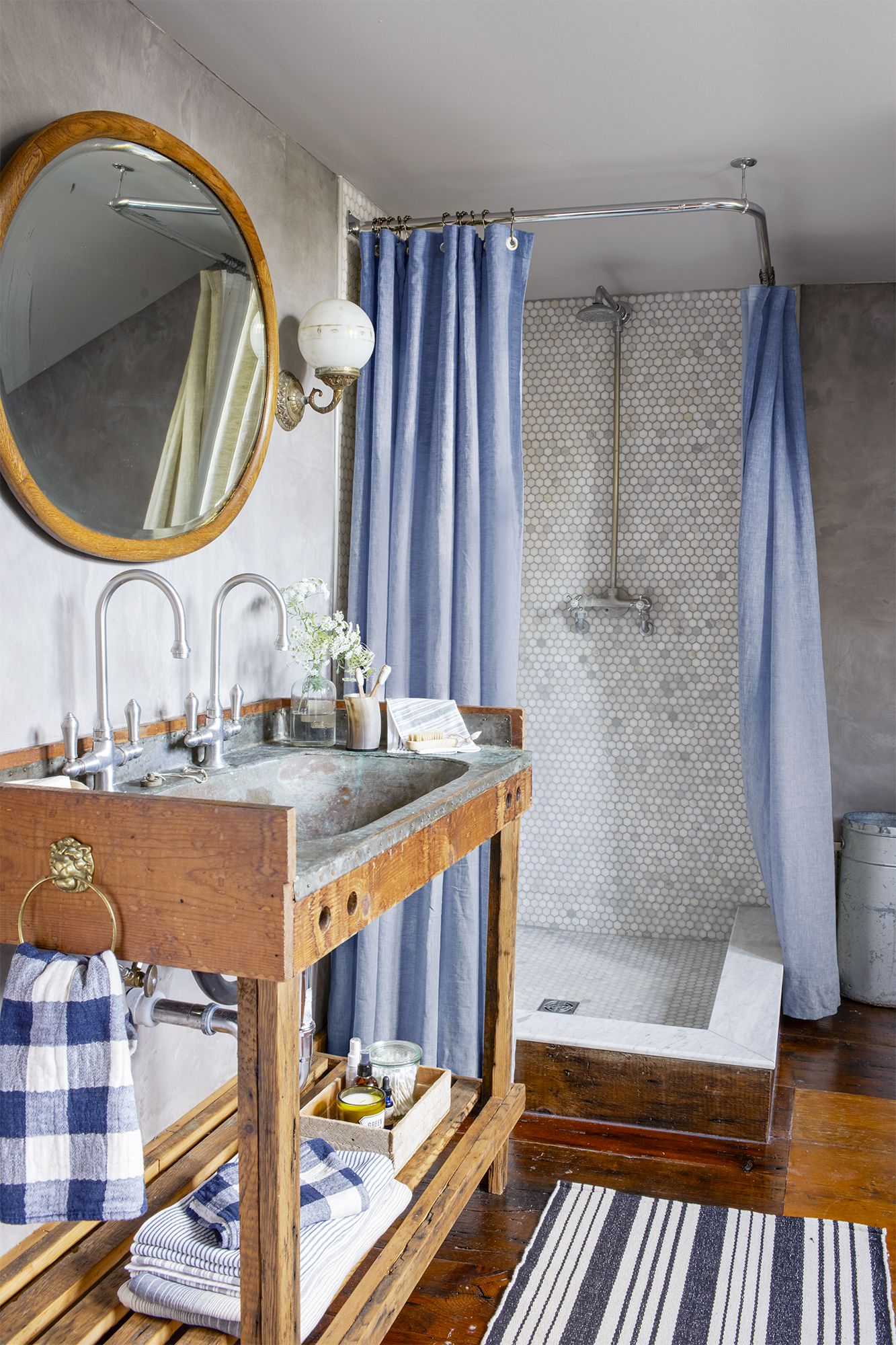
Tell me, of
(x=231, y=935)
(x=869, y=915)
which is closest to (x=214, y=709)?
(x=231, y=935)

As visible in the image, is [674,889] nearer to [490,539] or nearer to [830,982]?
[830,982]

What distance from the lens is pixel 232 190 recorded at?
87.2 inches

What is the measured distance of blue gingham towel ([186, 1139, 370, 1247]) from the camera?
165 cm

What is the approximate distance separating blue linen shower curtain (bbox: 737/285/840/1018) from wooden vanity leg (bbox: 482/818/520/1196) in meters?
1.17

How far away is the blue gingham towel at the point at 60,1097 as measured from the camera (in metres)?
1.31

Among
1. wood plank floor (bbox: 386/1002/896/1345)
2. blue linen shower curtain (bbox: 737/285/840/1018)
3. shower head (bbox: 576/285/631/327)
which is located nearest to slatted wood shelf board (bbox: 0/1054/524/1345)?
wood plank floor (bbox: 386/1002/896/1345)

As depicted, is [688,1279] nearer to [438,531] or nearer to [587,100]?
[438,531]

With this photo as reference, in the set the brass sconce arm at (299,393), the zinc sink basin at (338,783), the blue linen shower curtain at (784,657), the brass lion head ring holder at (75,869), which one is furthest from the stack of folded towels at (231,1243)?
the blue linen shower curtain at (784,657)

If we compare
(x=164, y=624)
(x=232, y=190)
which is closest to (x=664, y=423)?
(x=232, y=190)

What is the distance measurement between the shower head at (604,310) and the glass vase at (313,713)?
1.80 meters

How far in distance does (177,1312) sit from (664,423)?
311 centimetres

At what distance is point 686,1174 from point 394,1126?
795 millimetres

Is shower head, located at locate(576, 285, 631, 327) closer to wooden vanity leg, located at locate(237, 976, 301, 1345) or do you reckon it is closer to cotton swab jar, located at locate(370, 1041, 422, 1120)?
cotton swab jar, located at locate(370, 1041, 422, 1120)

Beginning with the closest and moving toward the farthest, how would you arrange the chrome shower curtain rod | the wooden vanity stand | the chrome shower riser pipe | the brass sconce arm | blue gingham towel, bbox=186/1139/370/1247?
the wooden vanity stand, blue gingham towel, bbox=186/1139/370/1247, the brass sconce arm, the chrome shower curtain rod, the chrome shower riser pipe
